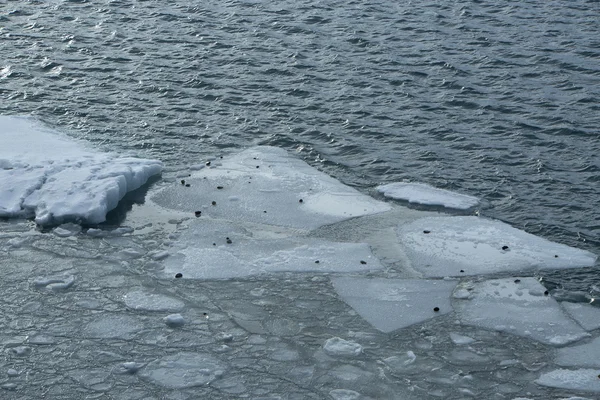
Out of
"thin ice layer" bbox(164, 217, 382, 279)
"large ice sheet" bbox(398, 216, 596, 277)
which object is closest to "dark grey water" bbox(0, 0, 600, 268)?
"large ice sheet" bbox(398, 216, 596, 277)

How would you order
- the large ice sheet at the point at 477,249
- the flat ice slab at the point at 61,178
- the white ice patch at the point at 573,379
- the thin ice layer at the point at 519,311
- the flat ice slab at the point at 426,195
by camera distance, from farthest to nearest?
the flat ice slab at the point at 426,195
the flat ice slab at the point at 61,178
the large ice sheet at the point at 477,249
the thin ice layer at the point at 519,311
the white ice patch at the point at 573,379

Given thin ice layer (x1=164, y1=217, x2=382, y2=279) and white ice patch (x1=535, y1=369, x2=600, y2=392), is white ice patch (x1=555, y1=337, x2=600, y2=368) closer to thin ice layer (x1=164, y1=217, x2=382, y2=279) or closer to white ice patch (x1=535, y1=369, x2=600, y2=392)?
white ice patch (x1=535, y1=369, x2=600, y2=392)

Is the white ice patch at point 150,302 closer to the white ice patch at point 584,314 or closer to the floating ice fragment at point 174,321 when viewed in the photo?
the floating ice fragment at point 174,321

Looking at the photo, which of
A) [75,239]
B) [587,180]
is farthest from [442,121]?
[75,239]

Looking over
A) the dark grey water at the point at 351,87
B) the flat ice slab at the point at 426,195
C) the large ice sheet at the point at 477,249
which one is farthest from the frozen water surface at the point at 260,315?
the dark grey water at the point at 351,87

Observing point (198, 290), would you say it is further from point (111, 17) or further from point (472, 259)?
point (111, 17)

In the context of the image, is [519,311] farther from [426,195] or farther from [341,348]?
[426,195]

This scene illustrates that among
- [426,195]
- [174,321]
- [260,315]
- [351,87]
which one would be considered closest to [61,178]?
[174,321]
